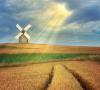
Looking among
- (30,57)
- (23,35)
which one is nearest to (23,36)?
(23,35)

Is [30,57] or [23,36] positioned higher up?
[23,36]

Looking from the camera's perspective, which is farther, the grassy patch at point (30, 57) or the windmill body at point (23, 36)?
the windmill body at point (23, 36)

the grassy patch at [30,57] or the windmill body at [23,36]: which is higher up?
the windmill body at [23,36]

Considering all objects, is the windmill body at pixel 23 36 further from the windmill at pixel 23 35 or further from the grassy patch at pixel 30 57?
the grassy patch at pixel 30 57

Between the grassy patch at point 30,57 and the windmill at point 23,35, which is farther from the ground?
the windmill at point 23,35

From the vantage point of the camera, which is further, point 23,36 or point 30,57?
point 23,36

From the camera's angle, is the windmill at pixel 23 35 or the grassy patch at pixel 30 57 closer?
the grassy patch at pixel 30 57

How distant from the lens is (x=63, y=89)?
13141 mm

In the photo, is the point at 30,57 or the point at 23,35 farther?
the point at 23,35

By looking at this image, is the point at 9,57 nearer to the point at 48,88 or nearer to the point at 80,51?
the point at 80,51

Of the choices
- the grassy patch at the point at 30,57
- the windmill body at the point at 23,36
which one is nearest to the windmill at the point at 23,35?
the windmill body at the point at 23,36

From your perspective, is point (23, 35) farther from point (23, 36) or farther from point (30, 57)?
point (30, 57)

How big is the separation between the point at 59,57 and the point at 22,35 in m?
22.8

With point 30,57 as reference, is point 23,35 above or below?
above
